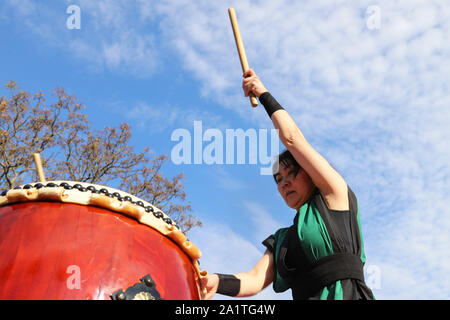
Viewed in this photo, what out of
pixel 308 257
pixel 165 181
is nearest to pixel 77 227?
pixel 308 257

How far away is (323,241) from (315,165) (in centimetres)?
40

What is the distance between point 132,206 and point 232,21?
4.61 ft

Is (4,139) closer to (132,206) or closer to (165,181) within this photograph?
(165,181)

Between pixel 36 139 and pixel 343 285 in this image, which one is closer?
pixel 343 285

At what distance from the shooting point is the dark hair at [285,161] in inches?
108

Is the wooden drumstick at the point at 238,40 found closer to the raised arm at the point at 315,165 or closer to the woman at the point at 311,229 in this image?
the woman at the point at 311,229

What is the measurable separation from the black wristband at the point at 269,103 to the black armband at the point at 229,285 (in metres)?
1.04

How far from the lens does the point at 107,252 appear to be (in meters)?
1.85

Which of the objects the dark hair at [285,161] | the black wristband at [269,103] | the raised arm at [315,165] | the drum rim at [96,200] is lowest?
the drum rim at [96,200]

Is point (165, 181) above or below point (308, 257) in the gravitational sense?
above

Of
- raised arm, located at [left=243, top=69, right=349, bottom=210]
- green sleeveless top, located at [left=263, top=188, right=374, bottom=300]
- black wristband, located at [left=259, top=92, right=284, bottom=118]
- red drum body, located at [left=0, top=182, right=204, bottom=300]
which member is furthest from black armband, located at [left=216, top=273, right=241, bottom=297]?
black wristband, located at [left=259, top=92, right=284, bottom=118]

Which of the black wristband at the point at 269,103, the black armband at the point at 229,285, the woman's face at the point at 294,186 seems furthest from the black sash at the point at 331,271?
the black wristband at the point at 269,103

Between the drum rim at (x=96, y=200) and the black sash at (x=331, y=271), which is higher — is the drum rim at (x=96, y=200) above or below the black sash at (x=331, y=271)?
above
